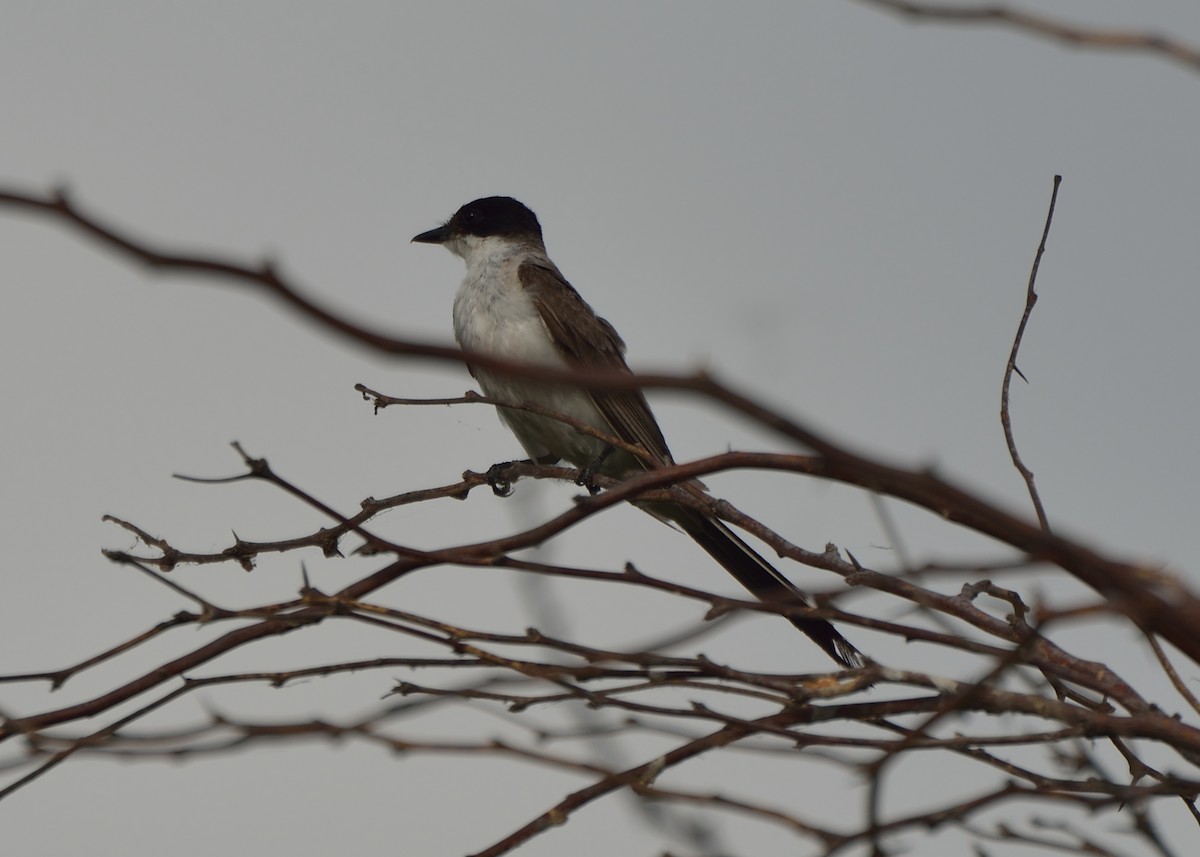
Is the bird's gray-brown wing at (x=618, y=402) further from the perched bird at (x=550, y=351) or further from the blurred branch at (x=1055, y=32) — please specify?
the blurred branch at (x=1055, y=32)

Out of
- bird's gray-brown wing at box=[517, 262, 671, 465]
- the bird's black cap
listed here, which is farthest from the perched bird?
the bird's black cap

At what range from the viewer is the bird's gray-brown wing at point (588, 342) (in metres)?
6.61

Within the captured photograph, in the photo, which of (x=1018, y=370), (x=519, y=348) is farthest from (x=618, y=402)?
(x=1018, y=370)

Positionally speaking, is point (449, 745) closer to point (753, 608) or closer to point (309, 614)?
point (309, 614)

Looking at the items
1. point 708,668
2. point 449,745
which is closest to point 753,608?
point 708,668

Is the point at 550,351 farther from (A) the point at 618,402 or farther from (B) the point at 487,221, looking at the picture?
(B) the point at 487,221

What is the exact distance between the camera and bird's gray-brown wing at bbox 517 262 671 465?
6.61m

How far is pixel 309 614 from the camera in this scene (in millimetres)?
2326

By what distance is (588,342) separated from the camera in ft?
22.8

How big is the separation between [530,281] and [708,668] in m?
4.93

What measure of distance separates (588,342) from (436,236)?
64.0 inches

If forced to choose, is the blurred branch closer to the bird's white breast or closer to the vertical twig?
the vertical twig

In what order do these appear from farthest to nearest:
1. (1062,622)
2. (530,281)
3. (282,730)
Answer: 1. (530,281)
2. (282,730)
3. (1062,622)

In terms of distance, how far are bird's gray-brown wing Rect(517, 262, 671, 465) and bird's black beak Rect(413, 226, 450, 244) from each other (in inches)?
36.8
